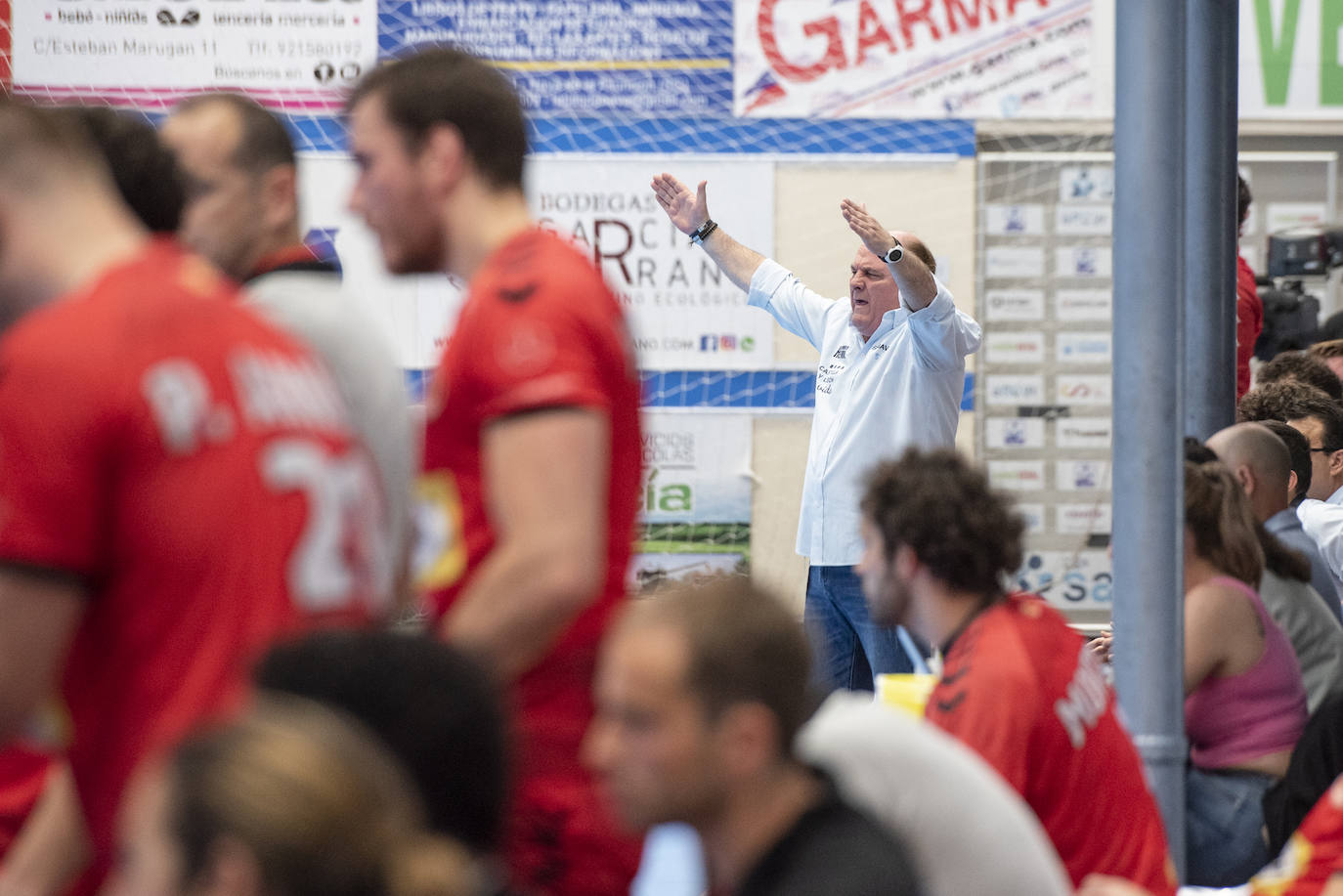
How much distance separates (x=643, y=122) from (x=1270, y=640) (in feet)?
16.7

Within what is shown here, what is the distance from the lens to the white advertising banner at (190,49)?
25.3ft

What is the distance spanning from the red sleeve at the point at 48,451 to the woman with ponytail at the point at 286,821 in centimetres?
30

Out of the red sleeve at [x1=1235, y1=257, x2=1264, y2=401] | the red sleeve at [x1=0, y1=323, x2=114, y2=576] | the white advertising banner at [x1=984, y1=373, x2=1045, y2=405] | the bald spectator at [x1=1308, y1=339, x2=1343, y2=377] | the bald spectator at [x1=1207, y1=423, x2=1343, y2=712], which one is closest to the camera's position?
the red sleeve at [x1=0, y1=323, x2=114, y2=576]

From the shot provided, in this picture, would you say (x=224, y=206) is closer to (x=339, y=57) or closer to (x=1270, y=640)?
(x=1270, y=640)

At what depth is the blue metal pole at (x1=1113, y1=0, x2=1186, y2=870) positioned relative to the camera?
10.8 feet

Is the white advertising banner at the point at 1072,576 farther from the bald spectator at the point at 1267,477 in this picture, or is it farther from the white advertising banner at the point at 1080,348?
the bald spectator at the point at 1267,477

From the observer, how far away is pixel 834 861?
1604 millimetres

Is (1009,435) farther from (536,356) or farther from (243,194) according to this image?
(536,356)

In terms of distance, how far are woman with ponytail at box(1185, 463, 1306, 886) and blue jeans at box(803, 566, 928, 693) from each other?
1385 mm

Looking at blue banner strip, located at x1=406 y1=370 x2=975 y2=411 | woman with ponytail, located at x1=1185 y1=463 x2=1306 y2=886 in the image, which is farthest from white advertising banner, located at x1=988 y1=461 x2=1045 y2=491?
woman with ponytail, located at x1=1185 y1=463 x2=1306 y2=886

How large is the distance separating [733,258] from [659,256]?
220 cm

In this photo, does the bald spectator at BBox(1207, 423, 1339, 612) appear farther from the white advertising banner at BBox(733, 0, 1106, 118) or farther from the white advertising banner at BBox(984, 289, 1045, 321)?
the white advertising banner at BBox(733, 0, 1106, 118)

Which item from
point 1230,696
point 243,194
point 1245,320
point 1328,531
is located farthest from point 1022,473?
point 243,194

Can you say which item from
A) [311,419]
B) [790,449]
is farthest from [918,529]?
[790,449]
